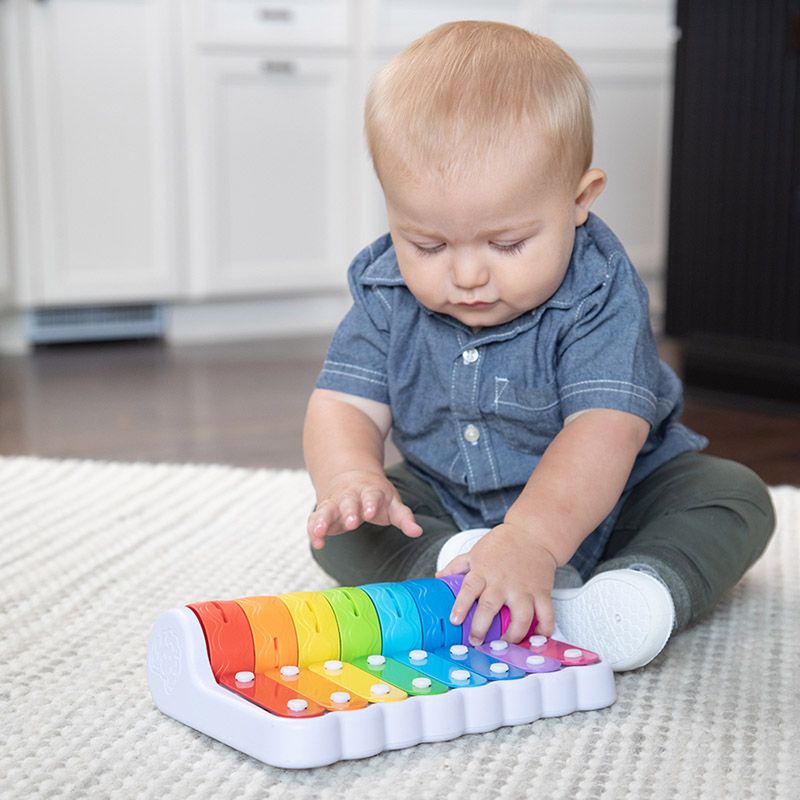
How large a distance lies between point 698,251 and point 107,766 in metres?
1.57

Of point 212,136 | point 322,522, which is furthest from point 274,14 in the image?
point 322,522

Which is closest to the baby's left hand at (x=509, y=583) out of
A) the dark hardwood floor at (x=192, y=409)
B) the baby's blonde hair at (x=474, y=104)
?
the baby's blonde hair at (x=474, y=104)

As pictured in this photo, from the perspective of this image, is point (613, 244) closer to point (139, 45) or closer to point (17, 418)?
point (17, 418)

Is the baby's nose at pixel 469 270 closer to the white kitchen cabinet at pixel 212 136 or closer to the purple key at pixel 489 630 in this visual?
the purple key at pixel 489 630

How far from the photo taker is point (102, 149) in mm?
2482

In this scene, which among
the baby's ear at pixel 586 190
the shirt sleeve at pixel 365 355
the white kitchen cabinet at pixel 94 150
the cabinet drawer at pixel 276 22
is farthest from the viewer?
the cabinet drawer at pixel 276 22

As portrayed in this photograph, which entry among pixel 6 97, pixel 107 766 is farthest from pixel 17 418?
pixel 107 766

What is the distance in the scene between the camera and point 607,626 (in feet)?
2.50

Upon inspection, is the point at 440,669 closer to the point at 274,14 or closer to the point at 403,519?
the point at 403,519

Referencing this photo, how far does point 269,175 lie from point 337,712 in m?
2.15

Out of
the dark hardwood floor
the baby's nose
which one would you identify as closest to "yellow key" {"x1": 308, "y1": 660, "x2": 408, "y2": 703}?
the baby's nose

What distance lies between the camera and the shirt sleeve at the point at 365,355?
947 millimetres

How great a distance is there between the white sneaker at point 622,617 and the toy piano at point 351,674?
0.11ft

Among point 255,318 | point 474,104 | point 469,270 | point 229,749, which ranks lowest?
point 255,318
